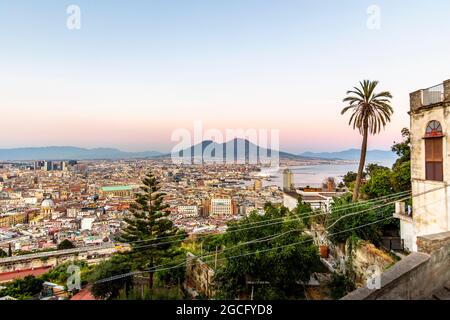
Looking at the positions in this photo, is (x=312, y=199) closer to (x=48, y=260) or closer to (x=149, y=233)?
(x=149, y=233)

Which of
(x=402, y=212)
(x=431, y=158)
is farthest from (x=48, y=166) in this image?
(x=431, y=158)

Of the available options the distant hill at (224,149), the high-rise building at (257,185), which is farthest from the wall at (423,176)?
the high-rise building at (257,185)

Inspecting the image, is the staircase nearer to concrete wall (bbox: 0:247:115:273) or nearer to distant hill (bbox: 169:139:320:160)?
distant hill (bbox: 169:139:320:160)

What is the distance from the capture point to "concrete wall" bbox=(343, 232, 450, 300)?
2248 millimetres

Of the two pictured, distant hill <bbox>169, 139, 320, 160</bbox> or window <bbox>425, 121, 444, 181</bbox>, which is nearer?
window <bbox>425, 121, 444, 181</bbox>

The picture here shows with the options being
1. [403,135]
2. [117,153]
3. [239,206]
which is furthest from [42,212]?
[403,135]

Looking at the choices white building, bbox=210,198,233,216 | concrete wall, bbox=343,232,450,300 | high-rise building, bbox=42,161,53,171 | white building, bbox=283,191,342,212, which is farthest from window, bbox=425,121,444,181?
high-rise building, bbox=42,161,53,171

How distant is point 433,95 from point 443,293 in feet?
14.5

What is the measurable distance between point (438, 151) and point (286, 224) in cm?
419

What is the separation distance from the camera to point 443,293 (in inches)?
101

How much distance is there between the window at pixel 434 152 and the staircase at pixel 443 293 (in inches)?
132

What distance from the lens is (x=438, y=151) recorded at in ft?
17.5

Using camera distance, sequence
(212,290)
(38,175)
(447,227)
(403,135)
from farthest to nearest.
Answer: (38,175), (403,135), (212,290), (447,227)
